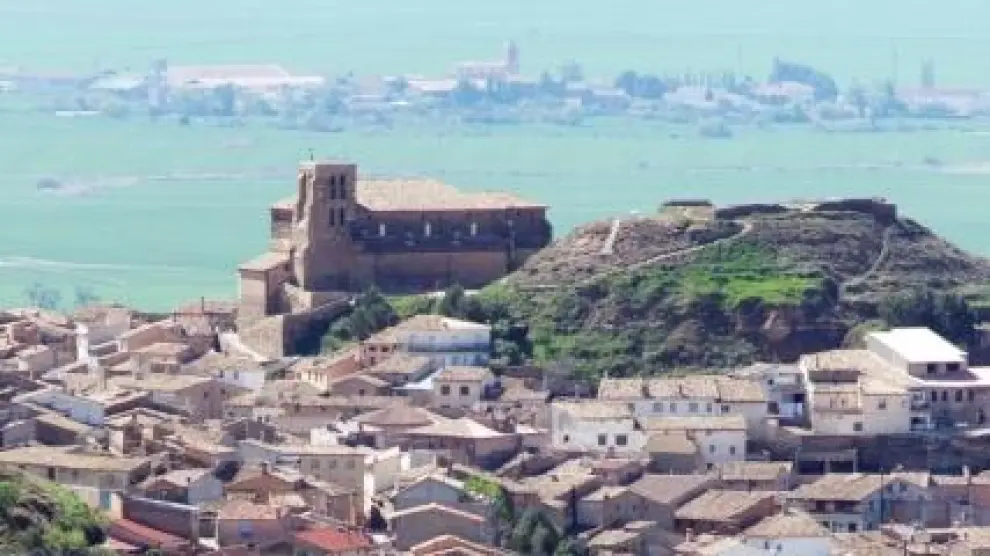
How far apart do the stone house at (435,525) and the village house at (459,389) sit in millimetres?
6128

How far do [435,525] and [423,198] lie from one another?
14.6 metres

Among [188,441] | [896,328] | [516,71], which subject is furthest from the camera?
[516,71]

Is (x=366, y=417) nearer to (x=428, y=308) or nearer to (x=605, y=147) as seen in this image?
(x=428, y=308)

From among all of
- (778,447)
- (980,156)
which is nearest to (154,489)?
(778,447)

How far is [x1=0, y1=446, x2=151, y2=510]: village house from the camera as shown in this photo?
40000mm

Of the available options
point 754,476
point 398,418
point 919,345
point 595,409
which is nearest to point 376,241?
point 919,345

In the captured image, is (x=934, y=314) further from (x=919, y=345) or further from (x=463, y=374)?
(x=463, y=374)

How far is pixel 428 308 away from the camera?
169 ft

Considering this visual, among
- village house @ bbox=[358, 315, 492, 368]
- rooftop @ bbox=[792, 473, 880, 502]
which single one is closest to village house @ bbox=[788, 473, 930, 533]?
rooftop @ bbox=[792, 473, 880, 502]

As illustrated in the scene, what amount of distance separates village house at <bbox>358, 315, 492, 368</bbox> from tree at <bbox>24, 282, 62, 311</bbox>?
20.1 m

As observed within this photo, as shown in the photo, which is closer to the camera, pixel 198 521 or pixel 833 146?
pixel 198 521

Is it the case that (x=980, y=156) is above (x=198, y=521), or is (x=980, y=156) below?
below

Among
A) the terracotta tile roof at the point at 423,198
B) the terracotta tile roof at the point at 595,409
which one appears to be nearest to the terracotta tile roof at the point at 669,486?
the terracotta tile roof at the point at 595,409

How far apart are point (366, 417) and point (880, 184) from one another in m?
77.8
